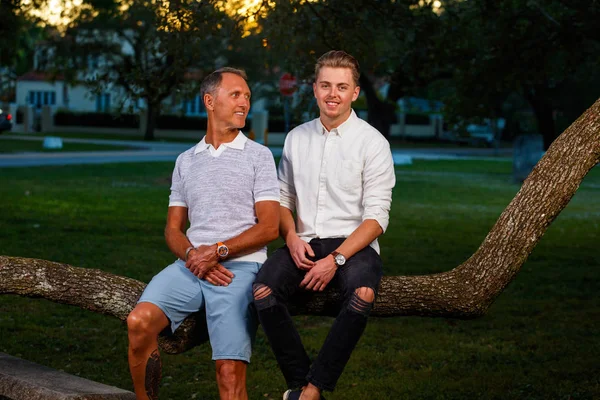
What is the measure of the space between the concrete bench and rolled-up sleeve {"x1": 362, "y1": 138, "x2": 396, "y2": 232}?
1502 millimetres

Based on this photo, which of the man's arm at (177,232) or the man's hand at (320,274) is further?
the man's arm at (177,232)

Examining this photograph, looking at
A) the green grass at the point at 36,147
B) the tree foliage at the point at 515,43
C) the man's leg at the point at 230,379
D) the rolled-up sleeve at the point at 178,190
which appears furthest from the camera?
the green grass at the point at 36,147

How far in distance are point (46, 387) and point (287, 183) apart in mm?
1561

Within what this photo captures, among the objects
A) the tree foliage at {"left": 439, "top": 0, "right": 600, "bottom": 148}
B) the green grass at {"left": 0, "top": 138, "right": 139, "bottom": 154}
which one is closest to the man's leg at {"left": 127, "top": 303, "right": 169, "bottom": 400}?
the tree foliage at {"left": 439, "top": 0, "right": 600, "bottom": 148}

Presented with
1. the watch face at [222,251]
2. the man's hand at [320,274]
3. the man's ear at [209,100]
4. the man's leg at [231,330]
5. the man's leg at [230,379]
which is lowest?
the man's leg at [230,379]

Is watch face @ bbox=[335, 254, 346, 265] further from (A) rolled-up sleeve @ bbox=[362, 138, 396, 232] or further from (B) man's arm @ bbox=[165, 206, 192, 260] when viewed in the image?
(B) man's arm @ bbox=[165, 206, 192, 260]

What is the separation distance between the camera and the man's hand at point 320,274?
15.4 feet

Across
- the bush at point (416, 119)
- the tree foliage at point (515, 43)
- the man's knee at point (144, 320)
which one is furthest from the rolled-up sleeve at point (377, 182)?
the bush at point (416, 119)

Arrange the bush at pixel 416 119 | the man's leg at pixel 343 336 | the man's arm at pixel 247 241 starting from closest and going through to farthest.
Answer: the man's leg at pixel 343 336 → the man's arm at pixel 247 241 → the bush at pixel 416 119

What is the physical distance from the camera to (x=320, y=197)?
493 cm

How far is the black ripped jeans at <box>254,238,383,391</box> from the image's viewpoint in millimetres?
4520

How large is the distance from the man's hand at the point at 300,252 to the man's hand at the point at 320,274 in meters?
0.05

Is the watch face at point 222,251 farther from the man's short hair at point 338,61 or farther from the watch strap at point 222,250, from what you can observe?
the man's short hair at point 338,61

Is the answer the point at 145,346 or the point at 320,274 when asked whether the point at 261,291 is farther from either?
the point at 145,346
